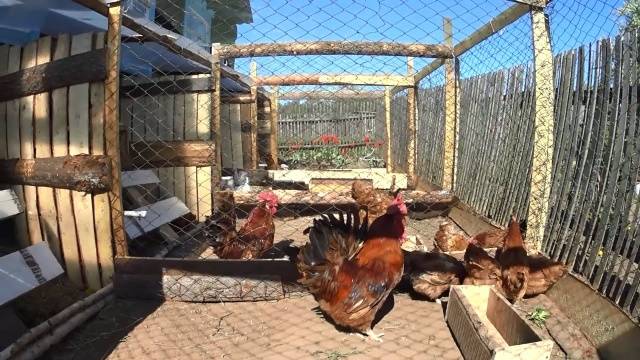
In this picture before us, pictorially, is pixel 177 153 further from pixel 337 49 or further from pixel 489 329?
pixel 489 329

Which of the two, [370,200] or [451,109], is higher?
[451,109]

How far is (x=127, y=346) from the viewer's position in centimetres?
265

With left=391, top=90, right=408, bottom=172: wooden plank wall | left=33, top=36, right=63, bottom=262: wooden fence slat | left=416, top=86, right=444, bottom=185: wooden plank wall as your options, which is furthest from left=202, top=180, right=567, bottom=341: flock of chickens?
left=391, top=90, right=408, bottom=172: wooden plank wall

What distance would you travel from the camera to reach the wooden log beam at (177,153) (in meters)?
4.48

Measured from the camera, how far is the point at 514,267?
10.5 feet

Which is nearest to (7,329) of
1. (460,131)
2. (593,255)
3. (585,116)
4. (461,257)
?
(461,257)

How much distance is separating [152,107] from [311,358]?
12.6 ft

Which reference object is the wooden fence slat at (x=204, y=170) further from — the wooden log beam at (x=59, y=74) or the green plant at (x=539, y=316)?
the green plant at (x=539, y=316)

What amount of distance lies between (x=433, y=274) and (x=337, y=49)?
244 centimetres

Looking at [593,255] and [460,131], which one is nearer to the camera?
[593,255]

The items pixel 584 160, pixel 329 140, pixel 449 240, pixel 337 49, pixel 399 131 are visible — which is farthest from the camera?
pixel 329 140

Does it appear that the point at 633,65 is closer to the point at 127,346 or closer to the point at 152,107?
the point at 127,346

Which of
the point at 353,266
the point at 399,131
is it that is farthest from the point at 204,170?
the point at 399,131

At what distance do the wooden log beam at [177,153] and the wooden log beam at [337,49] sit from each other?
3.79ft
